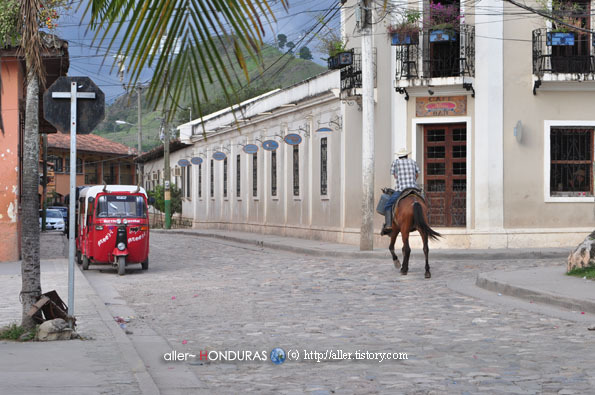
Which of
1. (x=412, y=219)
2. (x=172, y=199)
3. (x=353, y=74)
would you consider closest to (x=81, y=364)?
(x=412, y=219)

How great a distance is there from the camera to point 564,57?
23.5m

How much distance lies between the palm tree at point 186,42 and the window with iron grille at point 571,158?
23117mm

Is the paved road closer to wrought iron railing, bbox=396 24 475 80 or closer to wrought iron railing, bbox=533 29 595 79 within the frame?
wrought iron railing, bbox=396 24 475 80

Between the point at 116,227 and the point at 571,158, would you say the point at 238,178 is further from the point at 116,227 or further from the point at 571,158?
the point at 116,227

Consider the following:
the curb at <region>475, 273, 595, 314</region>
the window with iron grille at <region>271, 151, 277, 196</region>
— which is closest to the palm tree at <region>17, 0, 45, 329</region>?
the curb at <region>475, 273, 595, 314</region>

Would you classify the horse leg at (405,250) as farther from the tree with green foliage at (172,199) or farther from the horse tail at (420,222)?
the tree with green foliage at (172,199)

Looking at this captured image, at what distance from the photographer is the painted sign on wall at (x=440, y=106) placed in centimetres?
2405

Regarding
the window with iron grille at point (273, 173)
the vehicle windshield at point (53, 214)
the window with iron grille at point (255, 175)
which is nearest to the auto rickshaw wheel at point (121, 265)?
the window with iron grille at point (273, 173)

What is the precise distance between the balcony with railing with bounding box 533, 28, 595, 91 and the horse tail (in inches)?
363

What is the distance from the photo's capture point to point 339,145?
28.4 m

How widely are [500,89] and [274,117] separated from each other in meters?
13.7

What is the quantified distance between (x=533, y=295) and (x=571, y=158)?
12968 mm

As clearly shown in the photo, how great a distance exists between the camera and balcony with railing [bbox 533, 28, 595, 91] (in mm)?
23234

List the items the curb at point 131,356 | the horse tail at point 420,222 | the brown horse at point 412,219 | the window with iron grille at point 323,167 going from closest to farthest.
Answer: the curb at point 131,356 < the horse tail at point 420,222 < the brown horse at point 412,219 < the window with iron grille at point 323,167
